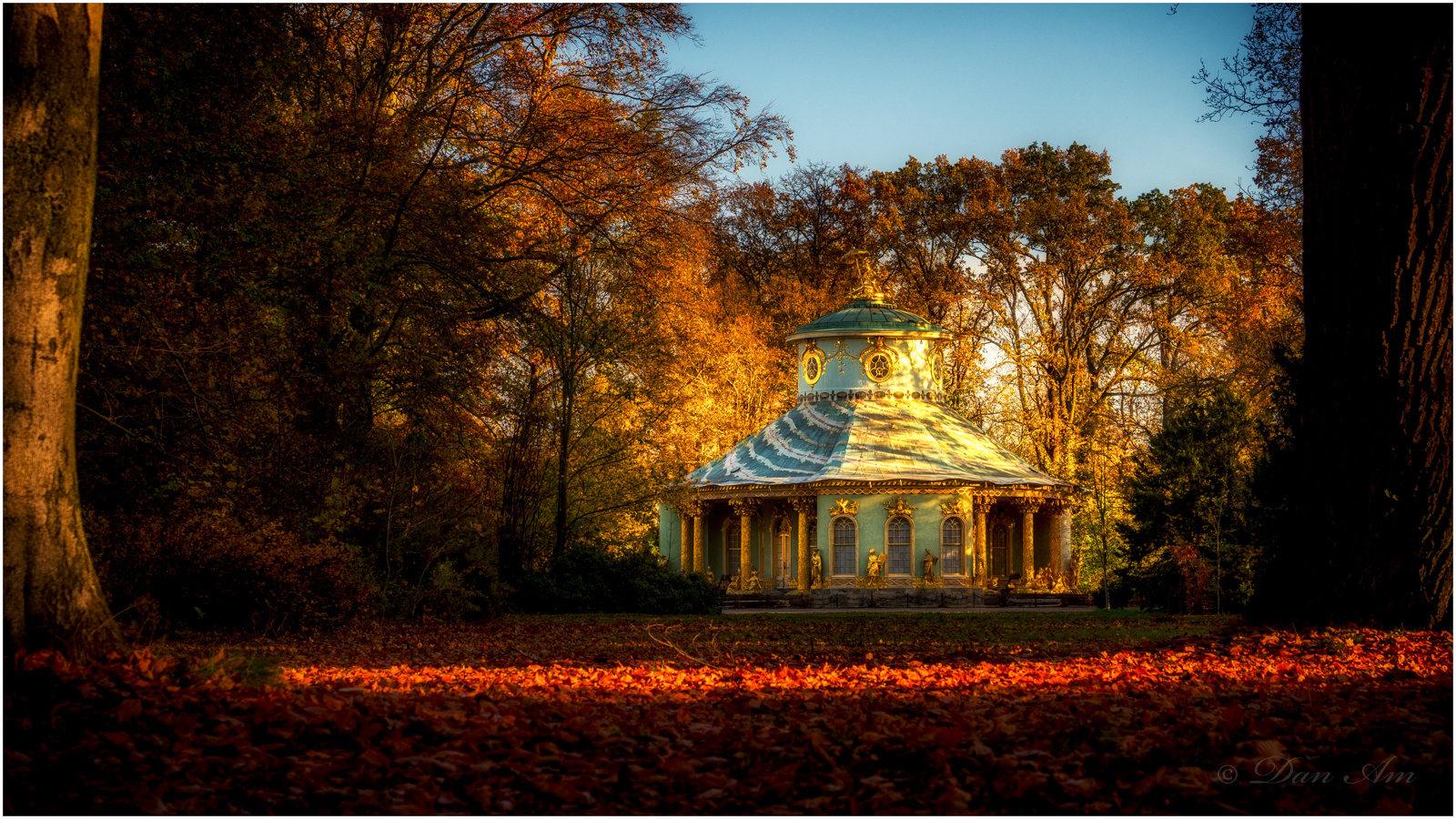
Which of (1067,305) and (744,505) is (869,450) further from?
(1067,305)

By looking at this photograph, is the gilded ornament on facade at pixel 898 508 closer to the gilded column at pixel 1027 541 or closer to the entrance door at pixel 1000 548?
the gilded column at pixel 1027 541

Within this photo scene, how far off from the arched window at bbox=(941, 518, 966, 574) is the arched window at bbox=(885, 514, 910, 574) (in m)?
0.84

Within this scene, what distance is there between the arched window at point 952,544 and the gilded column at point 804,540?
10.3ft

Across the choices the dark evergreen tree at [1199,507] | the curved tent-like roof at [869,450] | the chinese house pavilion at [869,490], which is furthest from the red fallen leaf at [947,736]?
the curved tent-like roof at [869,450]

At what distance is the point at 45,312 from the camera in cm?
671

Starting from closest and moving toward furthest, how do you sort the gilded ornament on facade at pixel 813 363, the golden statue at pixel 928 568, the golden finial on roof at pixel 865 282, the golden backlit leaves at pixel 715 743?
the golden backlit leaves at pixel 715 743 → the golden statue at pixel 928 568 → the gilded ornament on facade at pixel 813 363 → the golden finial on roof at pixel 865 282

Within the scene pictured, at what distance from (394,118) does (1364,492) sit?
580 inches

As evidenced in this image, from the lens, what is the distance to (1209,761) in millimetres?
5395

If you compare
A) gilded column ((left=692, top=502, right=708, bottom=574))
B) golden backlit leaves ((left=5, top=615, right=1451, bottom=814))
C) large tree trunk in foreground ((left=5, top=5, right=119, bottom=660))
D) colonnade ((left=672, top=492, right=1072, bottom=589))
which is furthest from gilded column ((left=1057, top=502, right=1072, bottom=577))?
large tree trunk in foreground ((left=5, top=5, right=119, bottom=660))

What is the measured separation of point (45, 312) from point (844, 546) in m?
23.6

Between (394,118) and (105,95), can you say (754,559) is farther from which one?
(105,95)

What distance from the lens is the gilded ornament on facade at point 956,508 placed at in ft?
94.6

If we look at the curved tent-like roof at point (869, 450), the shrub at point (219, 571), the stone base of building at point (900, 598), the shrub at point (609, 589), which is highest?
the curved tent-like roof at point (869, 450)

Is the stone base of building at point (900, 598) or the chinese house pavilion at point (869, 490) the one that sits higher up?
the chinese house pavilion at point (869, 490)
